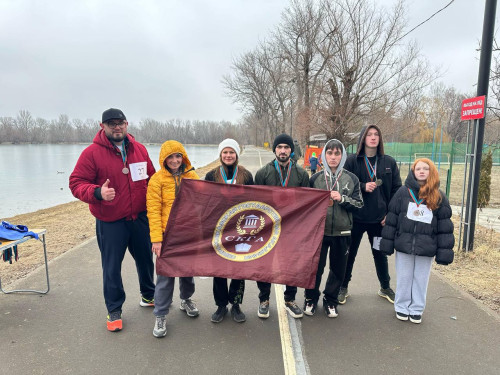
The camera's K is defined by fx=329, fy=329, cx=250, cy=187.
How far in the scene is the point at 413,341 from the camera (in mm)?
3355

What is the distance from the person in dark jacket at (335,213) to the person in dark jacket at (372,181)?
36 cm

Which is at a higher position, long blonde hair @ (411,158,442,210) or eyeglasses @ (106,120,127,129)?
eyeglasses @ (106,120,127,129)

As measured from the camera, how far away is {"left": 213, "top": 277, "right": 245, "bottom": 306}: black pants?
3707mm

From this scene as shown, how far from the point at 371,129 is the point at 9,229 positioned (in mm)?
4711

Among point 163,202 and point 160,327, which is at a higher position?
point 163,202

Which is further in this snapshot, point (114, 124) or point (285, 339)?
point (114, 124)

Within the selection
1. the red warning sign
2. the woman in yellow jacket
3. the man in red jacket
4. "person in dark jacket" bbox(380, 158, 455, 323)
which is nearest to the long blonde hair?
"person in dark jacket" bbox(380, 158, 455, 323)

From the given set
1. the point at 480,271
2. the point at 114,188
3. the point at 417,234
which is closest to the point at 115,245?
the point at 114,188

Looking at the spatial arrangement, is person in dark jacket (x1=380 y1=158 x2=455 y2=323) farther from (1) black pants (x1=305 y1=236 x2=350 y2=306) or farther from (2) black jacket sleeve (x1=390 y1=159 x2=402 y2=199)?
(1) black pants (x1=305 y1=236 x2=350 y2=306)

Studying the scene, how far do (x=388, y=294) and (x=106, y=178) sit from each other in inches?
147

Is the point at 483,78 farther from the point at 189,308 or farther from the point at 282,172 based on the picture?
the point at 189,308

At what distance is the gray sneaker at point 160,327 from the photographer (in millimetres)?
3410

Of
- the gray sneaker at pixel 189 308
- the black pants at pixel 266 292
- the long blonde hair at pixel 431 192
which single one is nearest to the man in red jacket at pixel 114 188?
the gray sneaker at pixel 189 308

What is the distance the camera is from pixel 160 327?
3.45 m
